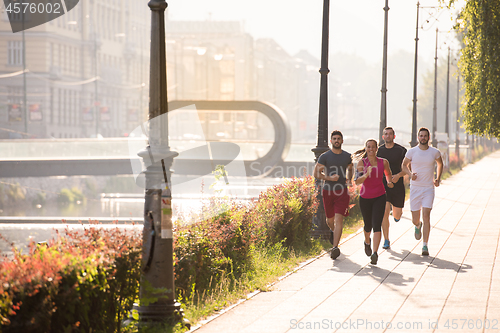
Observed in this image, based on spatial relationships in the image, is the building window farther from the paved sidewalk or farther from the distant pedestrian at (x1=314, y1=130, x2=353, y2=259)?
the distant pedestrian at (x1=314, y1=130, x2=353, y2=259)

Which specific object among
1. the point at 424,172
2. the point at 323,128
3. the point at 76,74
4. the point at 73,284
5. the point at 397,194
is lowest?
the point at 73,284

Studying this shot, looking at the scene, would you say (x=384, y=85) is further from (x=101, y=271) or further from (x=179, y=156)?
(x=179, y=156)

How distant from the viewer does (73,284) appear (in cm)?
489

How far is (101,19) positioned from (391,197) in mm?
76213

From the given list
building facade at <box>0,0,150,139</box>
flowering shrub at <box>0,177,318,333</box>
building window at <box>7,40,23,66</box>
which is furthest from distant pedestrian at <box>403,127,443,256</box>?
building window at <box>7,40,23,66</box>

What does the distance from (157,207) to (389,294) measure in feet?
9.18

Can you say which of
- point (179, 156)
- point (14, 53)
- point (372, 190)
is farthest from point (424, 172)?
point (14, 53)

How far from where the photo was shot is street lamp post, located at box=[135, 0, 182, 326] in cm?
591

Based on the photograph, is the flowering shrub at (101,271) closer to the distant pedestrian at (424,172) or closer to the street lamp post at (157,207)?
the street lamp post at (157,207)

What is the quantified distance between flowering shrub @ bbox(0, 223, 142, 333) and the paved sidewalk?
2.78 ft

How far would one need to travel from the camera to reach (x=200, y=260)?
23.9 feet

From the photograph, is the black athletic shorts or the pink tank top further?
the black athletic shorts

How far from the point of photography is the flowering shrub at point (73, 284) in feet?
15.0

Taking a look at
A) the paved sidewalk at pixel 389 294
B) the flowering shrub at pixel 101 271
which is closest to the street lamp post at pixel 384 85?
the paved sidewalk at pixel 389 294
